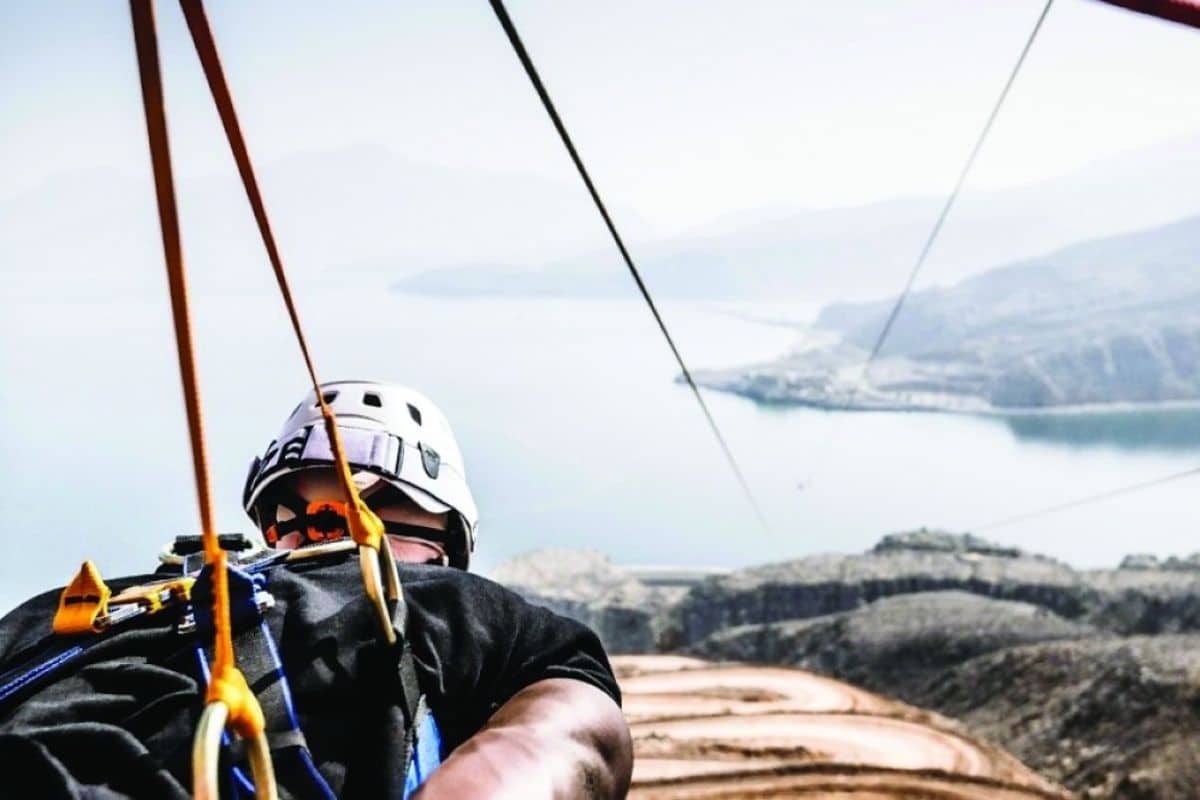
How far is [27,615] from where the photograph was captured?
154cm

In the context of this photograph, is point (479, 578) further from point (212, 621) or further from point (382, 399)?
point (382, 399)

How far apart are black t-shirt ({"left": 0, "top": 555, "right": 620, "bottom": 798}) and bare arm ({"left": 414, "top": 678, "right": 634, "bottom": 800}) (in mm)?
51

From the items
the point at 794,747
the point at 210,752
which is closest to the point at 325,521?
the point at 210,752

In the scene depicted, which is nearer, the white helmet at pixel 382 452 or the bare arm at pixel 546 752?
the bare arm at pixel 546 752

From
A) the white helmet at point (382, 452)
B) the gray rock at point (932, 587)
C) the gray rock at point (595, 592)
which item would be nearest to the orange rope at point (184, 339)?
the white helmet at point (382, 452)

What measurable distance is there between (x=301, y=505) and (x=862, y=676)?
891 cm

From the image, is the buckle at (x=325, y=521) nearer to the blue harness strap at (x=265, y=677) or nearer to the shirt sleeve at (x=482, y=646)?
the shirt sleeve at (x=482, y=646)

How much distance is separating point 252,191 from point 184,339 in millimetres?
300

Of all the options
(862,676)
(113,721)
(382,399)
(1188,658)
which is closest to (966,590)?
(862,676)

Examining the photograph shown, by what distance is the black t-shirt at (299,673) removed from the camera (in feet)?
3.97

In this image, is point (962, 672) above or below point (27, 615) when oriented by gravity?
below

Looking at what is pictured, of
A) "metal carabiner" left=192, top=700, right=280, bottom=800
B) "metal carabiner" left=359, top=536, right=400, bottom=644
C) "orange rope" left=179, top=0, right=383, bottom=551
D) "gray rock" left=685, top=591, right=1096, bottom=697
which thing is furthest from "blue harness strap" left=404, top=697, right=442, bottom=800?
"gray rock" left=685, top=591, right=1096, bottom=697

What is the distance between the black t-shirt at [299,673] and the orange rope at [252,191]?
0.36ft

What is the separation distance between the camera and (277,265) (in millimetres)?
1308
